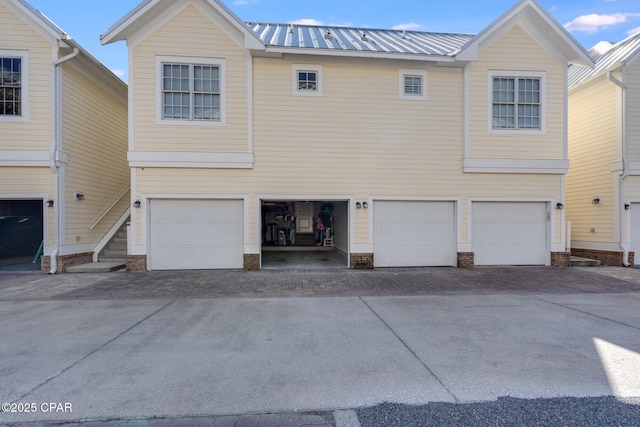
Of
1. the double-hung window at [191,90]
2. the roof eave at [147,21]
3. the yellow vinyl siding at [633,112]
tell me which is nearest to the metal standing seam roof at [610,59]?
the yellow vinyl siding at [633,112]

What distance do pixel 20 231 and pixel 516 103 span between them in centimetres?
1940

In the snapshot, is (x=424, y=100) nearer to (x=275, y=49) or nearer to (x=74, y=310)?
(x=275, y=49)

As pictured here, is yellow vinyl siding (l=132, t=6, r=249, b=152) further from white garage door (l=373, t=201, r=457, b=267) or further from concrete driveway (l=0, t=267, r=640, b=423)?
white garage door (l=373, t=201, r=457, b=267)

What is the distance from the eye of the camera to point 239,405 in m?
3.01

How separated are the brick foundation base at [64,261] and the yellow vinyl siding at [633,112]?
60.6ft

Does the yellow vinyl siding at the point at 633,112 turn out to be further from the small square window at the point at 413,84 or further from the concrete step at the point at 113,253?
the concrete step at the point at 113,253

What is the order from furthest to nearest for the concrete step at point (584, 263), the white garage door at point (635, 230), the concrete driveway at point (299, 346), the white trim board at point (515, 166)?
the concrete step at point (584, 263) → the white garage door at point (635, 230) → the white trim board at point (515, 166) → the concrete driveway at point (299, 346)

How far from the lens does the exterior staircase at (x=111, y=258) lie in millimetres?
9734

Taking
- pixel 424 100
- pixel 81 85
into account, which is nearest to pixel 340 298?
pixel 424 100

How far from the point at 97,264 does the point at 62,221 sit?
1.64 metres

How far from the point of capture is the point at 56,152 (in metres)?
9.47

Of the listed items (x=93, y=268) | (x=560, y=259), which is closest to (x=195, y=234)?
(x=93, y=268)

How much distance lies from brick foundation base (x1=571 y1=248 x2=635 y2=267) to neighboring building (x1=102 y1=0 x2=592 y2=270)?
1.98 m

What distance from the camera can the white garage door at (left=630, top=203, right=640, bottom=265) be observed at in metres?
11.2
